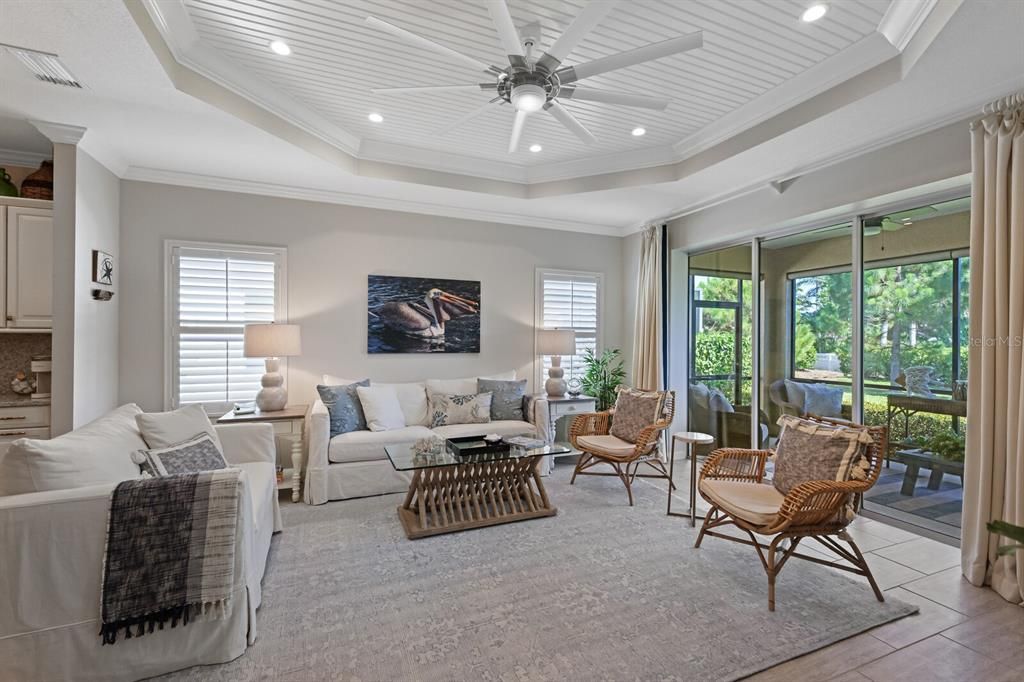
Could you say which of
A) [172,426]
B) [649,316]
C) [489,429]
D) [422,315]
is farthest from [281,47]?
[649,316]

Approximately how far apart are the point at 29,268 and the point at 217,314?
1.25 meters

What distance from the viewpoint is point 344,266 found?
15.9 ft

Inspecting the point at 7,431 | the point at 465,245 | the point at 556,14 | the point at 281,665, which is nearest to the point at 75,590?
the point at 281,665

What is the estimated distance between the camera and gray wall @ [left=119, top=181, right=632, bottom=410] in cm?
418

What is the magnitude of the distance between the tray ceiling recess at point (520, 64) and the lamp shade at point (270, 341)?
1.50m

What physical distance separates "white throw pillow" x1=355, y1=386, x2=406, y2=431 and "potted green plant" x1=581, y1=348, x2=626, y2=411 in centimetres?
229

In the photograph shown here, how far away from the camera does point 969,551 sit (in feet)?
9.09

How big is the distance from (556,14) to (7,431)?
4444 millimetres

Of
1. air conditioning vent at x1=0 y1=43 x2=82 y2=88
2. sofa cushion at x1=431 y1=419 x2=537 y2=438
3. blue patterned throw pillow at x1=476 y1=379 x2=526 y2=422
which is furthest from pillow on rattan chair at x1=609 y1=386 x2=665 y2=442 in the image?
air conditioning vent at x1=0 y1=43 x2=82 y2=88

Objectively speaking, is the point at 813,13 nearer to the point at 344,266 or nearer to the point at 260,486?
the point at 260,486

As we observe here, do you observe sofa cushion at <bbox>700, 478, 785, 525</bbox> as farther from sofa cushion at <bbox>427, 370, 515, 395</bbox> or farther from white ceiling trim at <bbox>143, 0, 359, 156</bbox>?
white ceiling trim at <bbox>143, 0, 359, 156</bbox>

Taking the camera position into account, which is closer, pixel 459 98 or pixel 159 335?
pixel 459 98

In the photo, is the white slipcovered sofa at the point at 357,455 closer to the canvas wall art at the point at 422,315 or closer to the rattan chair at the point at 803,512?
the canvas wall art at the point at 422,315

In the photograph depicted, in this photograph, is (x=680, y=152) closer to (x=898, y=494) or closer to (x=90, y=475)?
(x=898, y=494)
